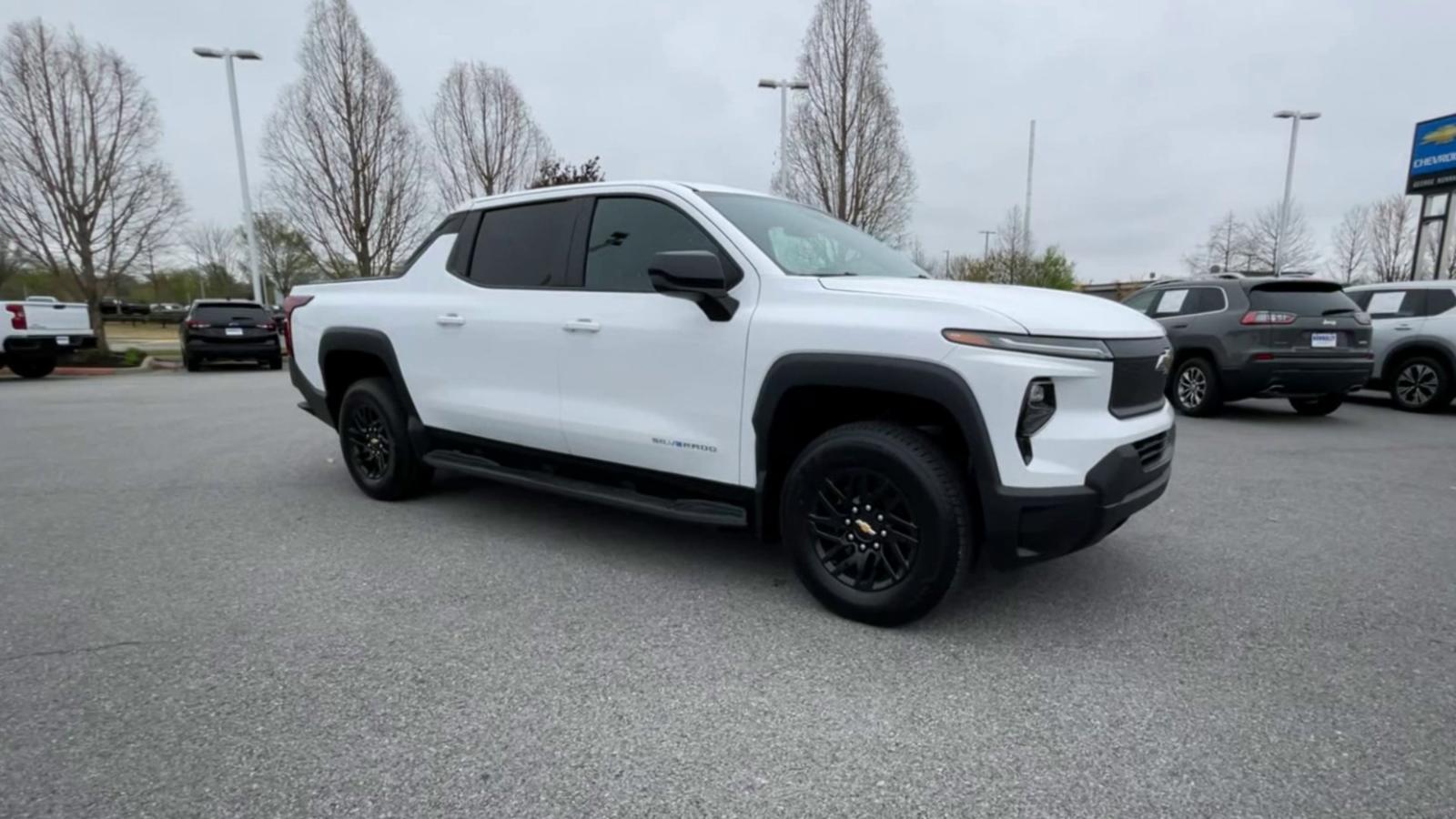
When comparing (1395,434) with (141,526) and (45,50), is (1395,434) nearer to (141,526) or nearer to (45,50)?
(141,526)

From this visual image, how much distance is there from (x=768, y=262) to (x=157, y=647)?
9.31ft

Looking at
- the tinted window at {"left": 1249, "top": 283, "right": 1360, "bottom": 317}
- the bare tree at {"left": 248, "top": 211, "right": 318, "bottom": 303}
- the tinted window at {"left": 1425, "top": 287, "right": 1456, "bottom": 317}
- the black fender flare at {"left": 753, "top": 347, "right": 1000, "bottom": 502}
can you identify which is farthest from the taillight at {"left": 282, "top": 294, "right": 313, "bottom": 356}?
the bare tree at {"left": 248, "top": 211, "right": 318, "bottom": 303}

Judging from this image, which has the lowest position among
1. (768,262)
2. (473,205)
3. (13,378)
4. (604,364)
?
(13,378)

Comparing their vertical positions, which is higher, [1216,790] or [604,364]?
[604,364]

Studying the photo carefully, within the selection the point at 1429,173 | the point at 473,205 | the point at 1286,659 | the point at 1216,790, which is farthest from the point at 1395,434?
the point at 1429,173

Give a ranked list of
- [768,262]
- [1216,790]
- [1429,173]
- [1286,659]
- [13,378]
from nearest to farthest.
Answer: [1216,790], [1286,659], [768,262], [13,378], [1429,173]

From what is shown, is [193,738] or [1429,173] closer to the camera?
[193,738]

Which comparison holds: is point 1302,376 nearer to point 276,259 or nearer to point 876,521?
point 876,521

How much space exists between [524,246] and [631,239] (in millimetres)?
784

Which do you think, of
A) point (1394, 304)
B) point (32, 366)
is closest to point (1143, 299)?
point (1394, 304)

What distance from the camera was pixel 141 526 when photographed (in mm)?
4391

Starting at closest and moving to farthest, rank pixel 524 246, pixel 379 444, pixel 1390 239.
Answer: pixel 524 246, pixel 379 444, pixel 1390 239

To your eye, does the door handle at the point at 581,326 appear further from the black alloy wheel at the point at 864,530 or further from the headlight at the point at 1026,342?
the headlight at the point at 1026,342

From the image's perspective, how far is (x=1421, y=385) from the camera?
9.38 m
